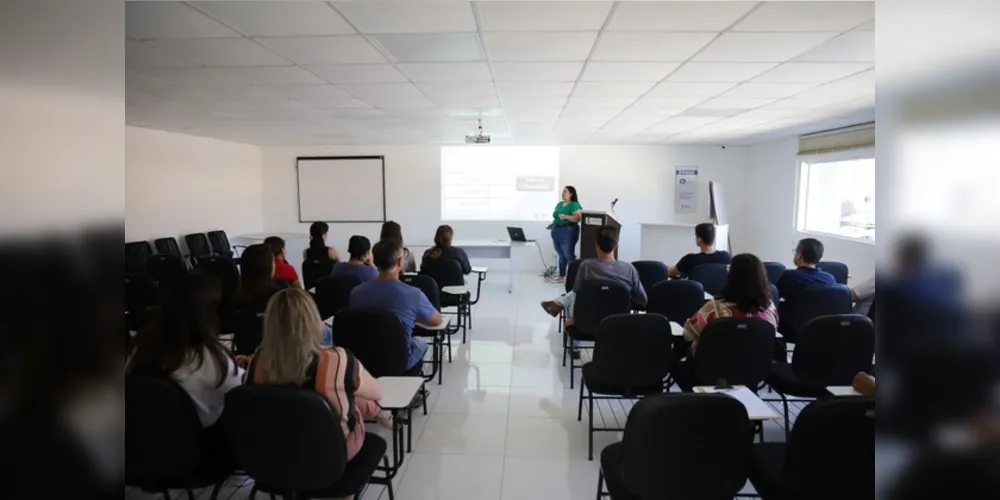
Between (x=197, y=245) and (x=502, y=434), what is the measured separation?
6.72 m

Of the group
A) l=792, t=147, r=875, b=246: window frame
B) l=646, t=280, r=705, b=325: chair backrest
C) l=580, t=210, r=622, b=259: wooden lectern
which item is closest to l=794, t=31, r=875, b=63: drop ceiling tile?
l=646, t=280, r=705, b=325: chair backrest

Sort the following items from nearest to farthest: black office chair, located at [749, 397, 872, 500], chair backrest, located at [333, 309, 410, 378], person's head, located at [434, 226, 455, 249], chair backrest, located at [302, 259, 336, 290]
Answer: black office chair, located at [749, 397, 872, 500], chair backrest, located at [333, 309, 410, 378], chair backrest, located at [302, 259, 336, 290], person's head, located at [434, 226, 455, 249]

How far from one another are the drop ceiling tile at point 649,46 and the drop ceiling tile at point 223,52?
7.03 feet

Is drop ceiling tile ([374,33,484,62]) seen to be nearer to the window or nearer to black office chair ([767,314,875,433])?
black office chair ([767,314,875,433])

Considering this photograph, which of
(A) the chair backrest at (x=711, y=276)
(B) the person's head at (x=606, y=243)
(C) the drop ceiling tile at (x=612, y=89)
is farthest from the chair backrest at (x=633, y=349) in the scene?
(C) the drop ceiling tile at (x=612, y=89)

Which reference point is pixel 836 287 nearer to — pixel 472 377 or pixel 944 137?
pixel 472 377

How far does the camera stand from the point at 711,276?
15.7ft

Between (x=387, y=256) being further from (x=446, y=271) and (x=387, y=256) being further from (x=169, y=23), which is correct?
(x=446, y=271)

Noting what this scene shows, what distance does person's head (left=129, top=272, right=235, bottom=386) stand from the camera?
2082 millimetres

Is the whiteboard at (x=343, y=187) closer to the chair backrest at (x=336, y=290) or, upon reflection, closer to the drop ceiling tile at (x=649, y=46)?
the chair backrest at (x=336, y=290)

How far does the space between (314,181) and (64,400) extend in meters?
10.6

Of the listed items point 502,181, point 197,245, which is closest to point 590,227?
point 502,181

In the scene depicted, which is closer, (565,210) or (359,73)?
(359,73)

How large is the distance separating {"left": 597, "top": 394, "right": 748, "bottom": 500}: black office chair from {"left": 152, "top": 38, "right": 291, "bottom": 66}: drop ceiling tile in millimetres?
3048
